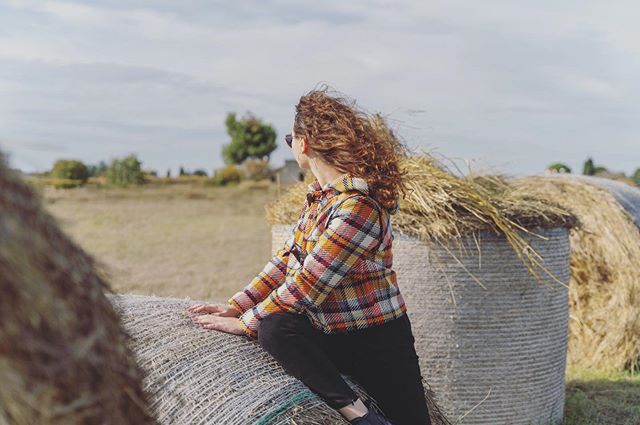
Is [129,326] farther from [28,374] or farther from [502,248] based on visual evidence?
[502,248]

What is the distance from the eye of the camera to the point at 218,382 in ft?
11.2

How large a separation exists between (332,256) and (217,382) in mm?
674

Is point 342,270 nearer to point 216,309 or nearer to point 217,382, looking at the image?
point 217,382

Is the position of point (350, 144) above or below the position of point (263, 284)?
above

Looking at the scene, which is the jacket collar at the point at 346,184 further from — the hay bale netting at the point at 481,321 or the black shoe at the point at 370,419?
the hay bale netting at the point at 481,321

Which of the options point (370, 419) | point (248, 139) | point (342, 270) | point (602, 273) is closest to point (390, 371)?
point (370, 419)

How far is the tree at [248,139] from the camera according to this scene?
191 ft

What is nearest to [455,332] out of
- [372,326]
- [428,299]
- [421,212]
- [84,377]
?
[428,299]

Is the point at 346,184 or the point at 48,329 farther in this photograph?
the point at 346,184

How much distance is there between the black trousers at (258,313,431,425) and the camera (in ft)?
11.6

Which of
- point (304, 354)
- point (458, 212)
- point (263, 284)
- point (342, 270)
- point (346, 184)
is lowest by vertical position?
point (304, 354)

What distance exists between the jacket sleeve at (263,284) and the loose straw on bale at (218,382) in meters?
0.26

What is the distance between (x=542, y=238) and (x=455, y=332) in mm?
873

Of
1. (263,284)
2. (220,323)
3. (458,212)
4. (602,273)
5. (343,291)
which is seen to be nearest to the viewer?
(343,291)
